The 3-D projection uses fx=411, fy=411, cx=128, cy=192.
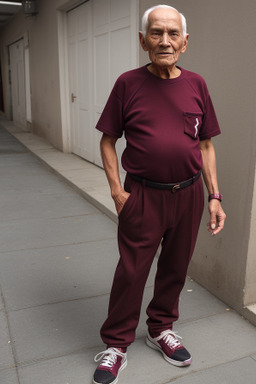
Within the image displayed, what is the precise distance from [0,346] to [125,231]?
1.07m

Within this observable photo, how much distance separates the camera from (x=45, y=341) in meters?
2.47

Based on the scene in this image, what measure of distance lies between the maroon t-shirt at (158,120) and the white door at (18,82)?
430 inches

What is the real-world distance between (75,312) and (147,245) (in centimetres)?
103

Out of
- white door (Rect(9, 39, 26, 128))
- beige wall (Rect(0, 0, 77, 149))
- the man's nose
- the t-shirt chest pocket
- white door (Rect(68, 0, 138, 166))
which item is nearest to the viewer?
the man's nose

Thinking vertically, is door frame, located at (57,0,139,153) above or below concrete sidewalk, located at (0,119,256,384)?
above

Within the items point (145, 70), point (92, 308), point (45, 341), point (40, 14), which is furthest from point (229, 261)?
point (40, 14)

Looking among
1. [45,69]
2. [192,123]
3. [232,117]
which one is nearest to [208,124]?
[192,123]

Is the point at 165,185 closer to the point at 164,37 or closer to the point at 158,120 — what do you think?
the point at 158,120

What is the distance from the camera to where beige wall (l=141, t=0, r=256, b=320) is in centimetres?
243

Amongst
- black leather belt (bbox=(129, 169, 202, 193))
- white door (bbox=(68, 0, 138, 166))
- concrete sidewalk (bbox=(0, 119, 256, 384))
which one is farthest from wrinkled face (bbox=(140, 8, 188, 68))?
white door (bbox=(68, 0, 138, 166))

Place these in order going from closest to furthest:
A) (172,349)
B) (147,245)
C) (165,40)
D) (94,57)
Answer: (165,40), (147,245), (172,349), (94,57)

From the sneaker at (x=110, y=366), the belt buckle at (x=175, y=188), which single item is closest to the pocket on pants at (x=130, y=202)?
the belt buckle at (x=175, y=188)

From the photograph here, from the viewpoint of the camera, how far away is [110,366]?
2.15 metres

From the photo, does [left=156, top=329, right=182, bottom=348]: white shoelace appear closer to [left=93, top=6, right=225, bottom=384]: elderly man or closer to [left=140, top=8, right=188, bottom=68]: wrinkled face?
[left=93, top=6, right=225, bottom=384]: elderly man
